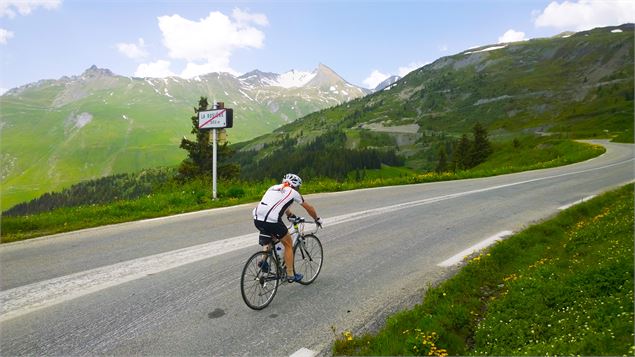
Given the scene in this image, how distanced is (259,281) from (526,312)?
4.01m

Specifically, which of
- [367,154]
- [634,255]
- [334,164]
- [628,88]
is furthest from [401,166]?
[634,255]

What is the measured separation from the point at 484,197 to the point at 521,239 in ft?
25.4

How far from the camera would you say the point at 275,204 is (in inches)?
272

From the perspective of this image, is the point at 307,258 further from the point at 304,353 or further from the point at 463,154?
the point at 463,154

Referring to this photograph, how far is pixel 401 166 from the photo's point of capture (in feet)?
599

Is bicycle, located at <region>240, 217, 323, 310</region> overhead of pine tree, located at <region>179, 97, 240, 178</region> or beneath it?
beneath

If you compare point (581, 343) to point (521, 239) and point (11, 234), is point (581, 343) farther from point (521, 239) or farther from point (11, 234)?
point (11, 234)

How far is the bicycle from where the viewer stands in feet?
20.6

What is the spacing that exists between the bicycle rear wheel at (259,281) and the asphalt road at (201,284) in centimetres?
18

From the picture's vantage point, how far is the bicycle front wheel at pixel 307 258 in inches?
296

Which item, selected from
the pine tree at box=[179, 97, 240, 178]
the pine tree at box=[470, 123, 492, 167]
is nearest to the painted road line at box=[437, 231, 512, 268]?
the pine tree at box=[179, 97, 240, 178]

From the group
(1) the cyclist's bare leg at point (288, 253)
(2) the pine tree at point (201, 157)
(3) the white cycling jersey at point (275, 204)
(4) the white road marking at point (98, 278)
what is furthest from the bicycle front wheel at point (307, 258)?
(2) the pine tree at point (201, 157)

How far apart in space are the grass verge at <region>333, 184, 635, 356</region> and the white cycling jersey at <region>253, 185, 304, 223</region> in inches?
96.5

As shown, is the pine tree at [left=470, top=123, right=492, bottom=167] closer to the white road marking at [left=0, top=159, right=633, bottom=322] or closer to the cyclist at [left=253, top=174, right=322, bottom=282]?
the white road marking at [left=0, top=159, right=633, bottom=322]
